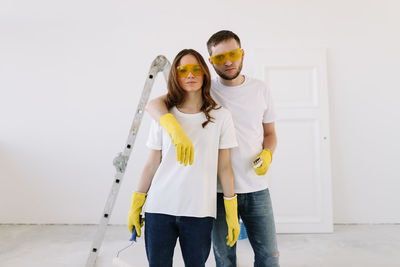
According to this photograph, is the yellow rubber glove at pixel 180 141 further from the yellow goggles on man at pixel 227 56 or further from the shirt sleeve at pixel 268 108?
the shirt sleeve at pixel 268 108

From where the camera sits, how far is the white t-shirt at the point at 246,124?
1298mm

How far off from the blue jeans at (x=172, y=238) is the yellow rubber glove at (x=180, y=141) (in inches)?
9.8

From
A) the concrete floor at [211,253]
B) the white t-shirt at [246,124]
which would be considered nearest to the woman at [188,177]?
the white t-shirt at [246,124]

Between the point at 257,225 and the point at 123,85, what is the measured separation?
82.8 inches

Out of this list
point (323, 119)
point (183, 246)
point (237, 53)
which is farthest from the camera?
point (323, 119)

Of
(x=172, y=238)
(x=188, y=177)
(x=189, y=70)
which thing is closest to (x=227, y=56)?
(x=189, y=70)

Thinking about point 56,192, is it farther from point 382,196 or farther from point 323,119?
point 382,196

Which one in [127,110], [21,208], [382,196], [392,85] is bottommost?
[21,208]

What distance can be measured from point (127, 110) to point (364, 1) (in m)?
2.74

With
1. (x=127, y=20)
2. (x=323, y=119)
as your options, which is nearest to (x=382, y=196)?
(x=323, y=119)

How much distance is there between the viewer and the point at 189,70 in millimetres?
1194

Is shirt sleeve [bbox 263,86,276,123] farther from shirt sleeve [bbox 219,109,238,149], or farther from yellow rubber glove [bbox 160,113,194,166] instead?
yellow rubber glove [bbox 160,113,194,166]

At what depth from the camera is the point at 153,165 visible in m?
1.20

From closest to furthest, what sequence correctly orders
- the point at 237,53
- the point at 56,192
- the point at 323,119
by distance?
the point at 237,53 → the point at 323,119 → the point at 56,192
